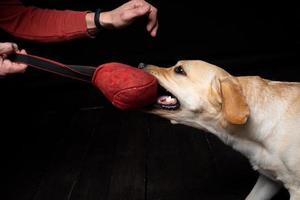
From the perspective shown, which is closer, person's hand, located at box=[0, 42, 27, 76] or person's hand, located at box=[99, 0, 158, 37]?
person's hand, located at box=[0, 42, 27, 76]

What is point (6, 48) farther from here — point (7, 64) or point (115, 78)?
point (115, 78)

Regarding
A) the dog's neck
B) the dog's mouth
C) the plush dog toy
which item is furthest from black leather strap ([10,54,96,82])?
the dog's neck

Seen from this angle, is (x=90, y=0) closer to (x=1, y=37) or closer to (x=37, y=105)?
(x=1, y=37)

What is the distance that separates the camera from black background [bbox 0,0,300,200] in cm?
256

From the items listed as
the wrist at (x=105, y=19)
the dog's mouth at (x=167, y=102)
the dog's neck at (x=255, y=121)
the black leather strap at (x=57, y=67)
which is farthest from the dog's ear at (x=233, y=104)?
the wrist at (x=105, y=19)

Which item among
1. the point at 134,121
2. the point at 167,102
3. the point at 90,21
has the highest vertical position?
the point at 90,21

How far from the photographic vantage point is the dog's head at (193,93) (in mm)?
1908

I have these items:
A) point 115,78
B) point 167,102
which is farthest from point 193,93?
point 115,78

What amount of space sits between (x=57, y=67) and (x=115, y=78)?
0.81 ft

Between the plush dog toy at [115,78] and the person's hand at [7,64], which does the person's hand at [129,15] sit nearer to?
the plush dog toy at [115,78]

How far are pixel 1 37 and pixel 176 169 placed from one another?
1.98m

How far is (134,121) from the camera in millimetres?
3457

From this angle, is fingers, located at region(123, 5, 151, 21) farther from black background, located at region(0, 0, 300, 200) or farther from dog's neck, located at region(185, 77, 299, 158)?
black background, located at region(0, 0, 300, 200)

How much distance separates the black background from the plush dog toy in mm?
800
